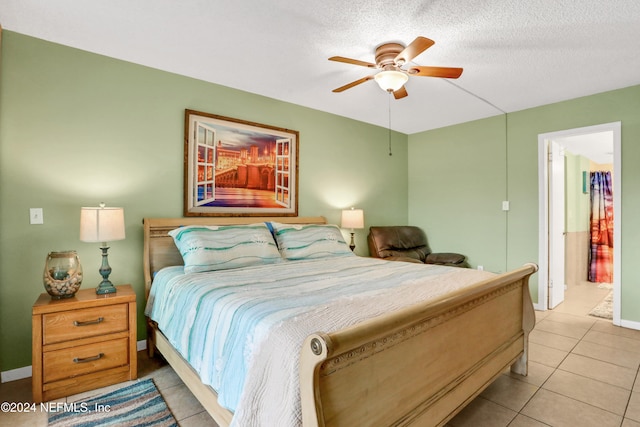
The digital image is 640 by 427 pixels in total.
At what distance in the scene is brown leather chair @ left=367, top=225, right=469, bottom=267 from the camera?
441 centimetres

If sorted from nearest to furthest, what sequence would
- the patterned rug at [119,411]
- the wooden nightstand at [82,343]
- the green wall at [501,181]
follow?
the patterned rug at [119,411], the wooden nightstand at [82,343], the green wall at [501,181]

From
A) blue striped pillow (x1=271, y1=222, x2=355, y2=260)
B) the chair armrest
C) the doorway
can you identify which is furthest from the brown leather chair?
blue striped pillow (x1=271, y1=222, x2=355, y2=260)

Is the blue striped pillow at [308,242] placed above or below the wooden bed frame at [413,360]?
above

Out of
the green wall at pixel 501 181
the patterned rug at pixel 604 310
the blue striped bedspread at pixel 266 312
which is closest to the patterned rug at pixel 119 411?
the blue striped bedspread at pixel 266 312

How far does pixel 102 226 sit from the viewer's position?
2.25 m

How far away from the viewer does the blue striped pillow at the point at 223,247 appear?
2439mm

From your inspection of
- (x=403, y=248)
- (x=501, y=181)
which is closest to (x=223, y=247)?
(x=403, y=248)

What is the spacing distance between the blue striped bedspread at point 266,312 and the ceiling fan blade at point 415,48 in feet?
4.72

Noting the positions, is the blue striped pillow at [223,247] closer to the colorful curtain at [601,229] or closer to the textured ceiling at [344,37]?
the textured ceiling at [344,37]

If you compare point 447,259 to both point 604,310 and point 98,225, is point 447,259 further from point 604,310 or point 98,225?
point 98,225

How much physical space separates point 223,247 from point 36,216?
1.35 meters

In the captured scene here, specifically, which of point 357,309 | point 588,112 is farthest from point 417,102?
point 357,309

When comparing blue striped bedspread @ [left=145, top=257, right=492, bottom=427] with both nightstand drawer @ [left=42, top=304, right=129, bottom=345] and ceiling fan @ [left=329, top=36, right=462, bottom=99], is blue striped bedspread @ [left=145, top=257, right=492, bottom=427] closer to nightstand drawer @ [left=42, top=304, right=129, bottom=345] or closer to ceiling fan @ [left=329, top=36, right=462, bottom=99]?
nightstand drawer @ [left=42, top=304, right=129, bottom=345]

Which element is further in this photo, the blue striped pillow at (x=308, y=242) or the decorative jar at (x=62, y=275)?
the blue striped pillow at (x=308, y=242)
